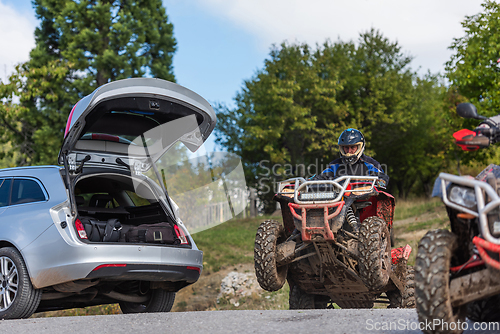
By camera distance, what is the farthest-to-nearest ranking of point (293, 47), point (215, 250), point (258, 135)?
1. point (293, 47)
2. point (258, 135)
3. point (215, 250)

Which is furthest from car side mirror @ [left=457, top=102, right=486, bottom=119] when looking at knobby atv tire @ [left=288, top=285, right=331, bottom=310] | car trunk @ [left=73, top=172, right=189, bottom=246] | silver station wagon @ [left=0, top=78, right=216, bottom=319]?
knobby atv tire @ [left=288, top=285, right=331, bottom=310]

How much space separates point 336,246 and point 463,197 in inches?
122

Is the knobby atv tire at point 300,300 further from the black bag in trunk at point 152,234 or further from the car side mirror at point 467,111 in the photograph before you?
the car side mirror at point 467,111

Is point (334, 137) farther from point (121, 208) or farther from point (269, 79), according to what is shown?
point (121, 208)

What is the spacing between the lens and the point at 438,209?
76.6 ft

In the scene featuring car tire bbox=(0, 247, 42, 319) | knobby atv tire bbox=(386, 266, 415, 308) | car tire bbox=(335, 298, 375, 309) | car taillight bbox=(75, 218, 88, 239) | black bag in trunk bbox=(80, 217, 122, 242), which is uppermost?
car taillight bbox=(75, 218, 88, 239)

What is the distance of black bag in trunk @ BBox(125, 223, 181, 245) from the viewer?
6516mm

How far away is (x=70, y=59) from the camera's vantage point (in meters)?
21.1

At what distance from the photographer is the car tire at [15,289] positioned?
578 cm

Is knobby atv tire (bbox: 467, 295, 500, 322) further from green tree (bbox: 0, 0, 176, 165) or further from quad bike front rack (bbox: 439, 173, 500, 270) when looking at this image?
green tree (bbox: 0, 0, 176, 165)

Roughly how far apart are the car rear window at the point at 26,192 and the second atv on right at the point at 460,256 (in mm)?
4476

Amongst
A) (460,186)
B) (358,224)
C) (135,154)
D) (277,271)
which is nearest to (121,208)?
(135,154)

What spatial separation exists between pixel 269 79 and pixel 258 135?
12.9 feet

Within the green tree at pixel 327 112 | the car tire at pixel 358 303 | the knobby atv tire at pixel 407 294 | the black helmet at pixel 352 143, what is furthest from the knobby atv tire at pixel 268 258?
the green tree at pixel 327 112
